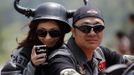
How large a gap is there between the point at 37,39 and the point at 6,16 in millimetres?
10101

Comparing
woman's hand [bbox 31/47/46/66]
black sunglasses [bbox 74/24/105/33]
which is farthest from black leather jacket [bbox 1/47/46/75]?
black sunglasses [bbox 74/24/105/33]

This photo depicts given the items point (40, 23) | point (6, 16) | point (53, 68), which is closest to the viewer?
point (53, 68)

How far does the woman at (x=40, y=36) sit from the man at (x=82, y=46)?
127mm

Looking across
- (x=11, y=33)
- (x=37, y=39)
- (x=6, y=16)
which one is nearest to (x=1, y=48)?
(x=11, y=33)

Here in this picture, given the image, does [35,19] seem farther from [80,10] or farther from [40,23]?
[80,10]

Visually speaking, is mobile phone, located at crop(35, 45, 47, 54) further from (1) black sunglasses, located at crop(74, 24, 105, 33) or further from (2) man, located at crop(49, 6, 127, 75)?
(1) black sunglasses, located at crop(74, 24, 105, 33)

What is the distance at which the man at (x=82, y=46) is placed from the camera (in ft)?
15.5

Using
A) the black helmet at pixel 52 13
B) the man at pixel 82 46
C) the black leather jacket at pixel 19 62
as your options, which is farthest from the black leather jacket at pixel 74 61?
the black leather jacket at pixel 19 62

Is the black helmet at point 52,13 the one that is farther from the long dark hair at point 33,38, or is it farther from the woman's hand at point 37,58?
the woman's hand at point 37,58

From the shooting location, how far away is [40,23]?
510 centimetres

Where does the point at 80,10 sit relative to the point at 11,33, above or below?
above

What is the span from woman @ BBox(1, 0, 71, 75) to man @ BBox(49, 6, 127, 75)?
0.42 ft

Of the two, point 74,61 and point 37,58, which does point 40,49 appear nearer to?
point 37,58

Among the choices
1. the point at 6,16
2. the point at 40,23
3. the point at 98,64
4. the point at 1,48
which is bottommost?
the point at 1,48
